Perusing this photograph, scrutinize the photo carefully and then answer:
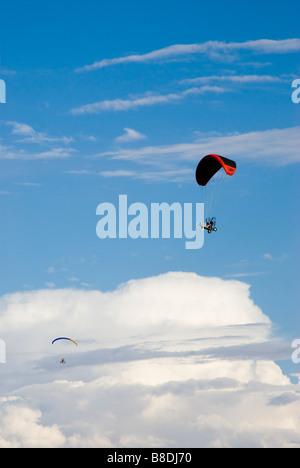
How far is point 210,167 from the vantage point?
10200 cm

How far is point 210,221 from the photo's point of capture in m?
98.5

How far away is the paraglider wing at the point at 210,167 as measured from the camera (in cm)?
9263

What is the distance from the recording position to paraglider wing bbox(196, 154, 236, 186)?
304ft
